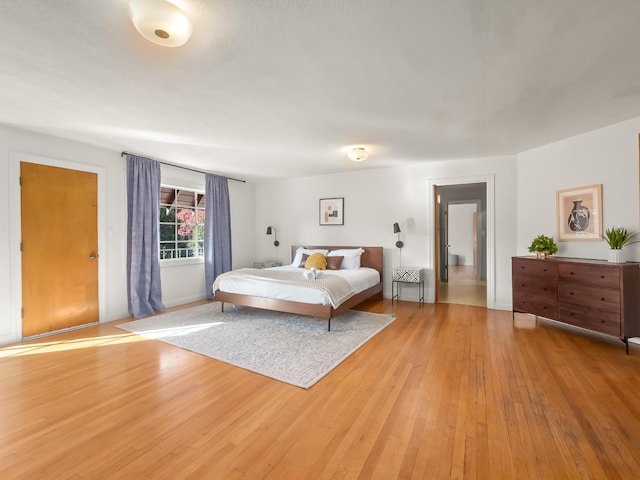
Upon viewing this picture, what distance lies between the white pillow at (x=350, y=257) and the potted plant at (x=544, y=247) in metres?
2.54

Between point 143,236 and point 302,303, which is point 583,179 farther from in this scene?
point 143,236

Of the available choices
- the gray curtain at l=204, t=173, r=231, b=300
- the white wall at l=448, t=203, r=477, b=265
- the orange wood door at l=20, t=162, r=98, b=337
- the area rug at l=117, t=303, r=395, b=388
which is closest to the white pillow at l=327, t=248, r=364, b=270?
the area rug at l=117, t=303, r=395, b=388

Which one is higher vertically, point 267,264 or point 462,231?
point 462,231

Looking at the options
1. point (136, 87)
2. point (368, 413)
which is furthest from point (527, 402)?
point (136, 87)

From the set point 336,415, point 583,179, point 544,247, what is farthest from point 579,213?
point 336,415

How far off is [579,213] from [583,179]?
1.35ft

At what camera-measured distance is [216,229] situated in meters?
5.73

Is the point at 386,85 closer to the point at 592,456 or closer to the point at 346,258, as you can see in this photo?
the point at 592,456

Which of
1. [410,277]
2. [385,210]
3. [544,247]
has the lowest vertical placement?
[410,277]

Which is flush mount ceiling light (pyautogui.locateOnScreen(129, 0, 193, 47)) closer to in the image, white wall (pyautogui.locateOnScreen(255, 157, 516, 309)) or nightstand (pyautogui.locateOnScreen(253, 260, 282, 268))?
white wall (pyautogui.locateOnScreen(255, 157, 516, 309))

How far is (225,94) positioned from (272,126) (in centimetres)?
81

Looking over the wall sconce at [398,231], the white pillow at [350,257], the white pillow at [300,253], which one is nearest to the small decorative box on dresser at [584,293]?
the wall sconce at [398,231]

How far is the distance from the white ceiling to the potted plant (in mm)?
1277

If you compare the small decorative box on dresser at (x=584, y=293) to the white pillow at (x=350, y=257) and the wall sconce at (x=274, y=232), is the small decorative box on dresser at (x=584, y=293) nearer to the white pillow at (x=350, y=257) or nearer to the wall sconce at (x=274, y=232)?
the white pillow at (x=350, y=257)
